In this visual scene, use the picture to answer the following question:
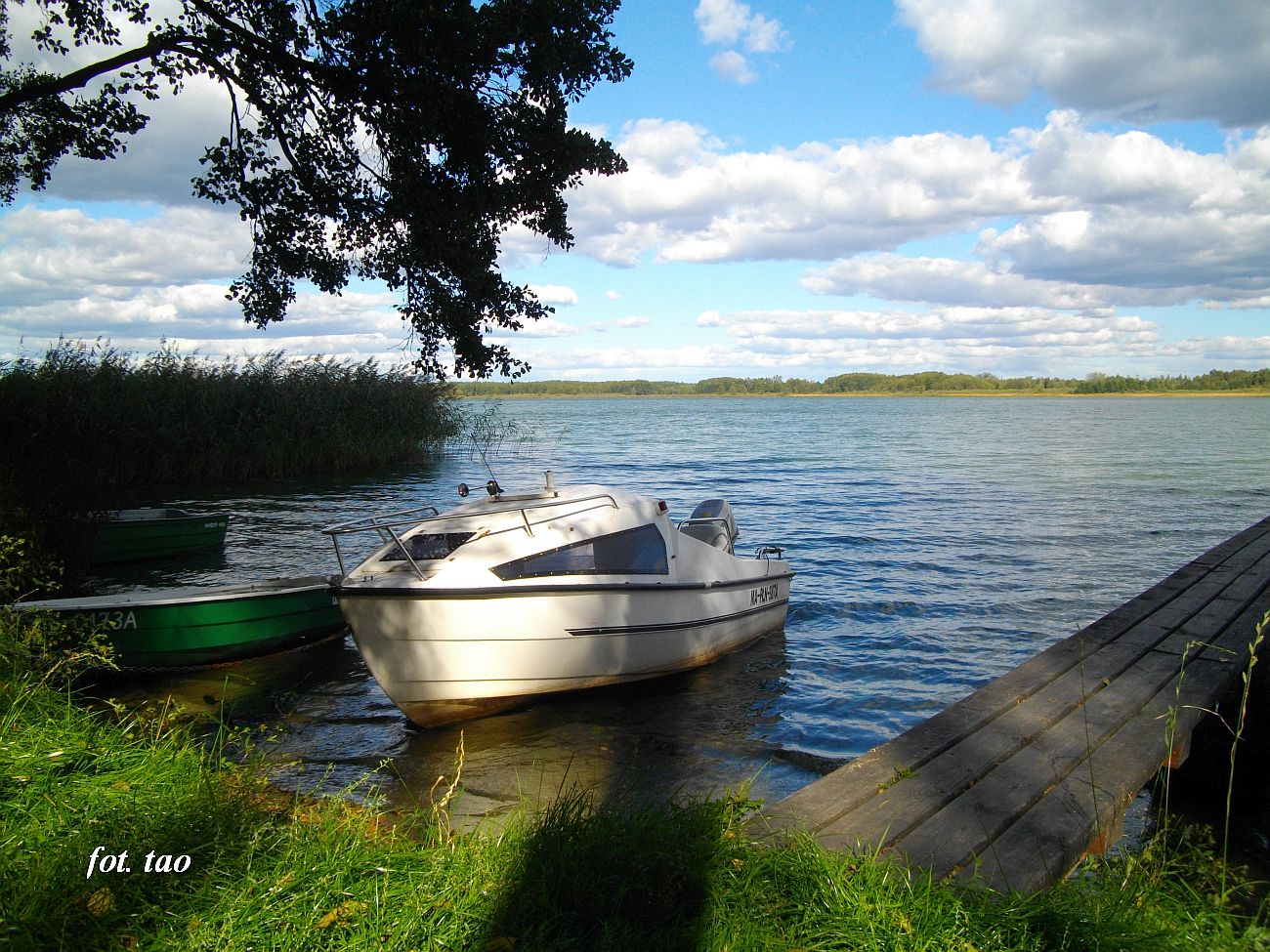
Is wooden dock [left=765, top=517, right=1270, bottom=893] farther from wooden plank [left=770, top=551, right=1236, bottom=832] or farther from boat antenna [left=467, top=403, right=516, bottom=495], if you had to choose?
boat antenna [left=467, top=403, right=516, bottom=495]

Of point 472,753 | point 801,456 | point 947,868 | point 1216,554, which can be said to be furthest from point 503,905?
point 801,456

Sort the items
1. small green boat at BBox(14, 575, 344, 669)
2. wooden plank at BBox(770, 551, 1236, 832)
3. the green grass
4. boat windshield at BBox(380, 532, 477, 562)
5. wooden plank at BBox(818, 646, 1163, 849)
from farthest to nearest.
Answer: small green boat at BBox(14, 575, 344, 669) < boat windshield at BBox(380, 532, 477, 562) < wooden plank at BBox(770, 551, 1236, 832) < wooden plank at BBox(818, 646, 1163, 849) < the green grass

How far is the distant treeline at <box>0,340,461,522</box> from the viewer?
20562 millimetres

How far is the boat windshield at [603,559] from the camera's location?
7.62 metres

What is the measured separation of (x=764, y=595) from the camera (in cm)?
1076

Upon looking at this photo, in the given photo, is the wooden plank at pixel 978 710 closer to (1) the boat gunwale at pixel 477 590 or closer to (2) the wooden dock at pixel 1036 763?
(2) the wooden dock at pixel 1036 763

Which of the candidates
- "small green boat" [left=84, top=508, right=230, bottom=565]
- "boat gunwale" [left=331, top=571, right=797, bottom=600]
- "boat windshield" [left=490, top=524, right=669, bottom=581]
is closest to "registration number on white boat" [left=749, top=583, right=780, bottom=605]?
"boat windshield" [left=490, top=524, right=669, bottom=581]

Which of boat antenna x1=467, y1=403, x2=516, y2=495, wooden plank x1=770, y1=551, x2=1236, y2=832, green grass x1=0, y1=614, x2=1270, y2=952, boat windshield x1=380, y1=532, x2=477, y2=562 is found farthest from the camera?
boat antenna x1=467, y1=403, x2=516, y2=495

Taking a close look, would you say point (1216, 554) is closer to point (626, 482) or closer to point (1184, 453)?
point (626, 482)

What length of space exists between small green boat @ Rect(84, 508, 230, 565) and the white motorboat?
28.3ft

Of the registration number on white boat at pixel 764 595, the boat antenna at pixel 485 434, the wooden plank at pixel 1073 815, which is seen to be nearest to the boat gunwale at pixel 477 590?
the registration number on white boat at pixel 764 595

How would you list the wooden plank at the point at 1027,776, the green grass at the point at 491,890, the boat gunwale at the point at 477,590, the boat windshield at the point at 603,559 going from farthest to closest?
1. the boat windshield at the point at 603,559
2. the boat gunwale at the point at 477,590
3. the wooden plank at the point at 1027,776
4. the green grass at the point at 491,890

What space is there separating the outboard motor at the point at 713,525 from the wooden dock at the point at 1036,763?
182 inches

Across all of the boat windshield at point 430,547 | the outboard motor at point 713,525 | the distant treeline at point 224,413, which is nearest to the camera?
the boat windshield at point 430,547
